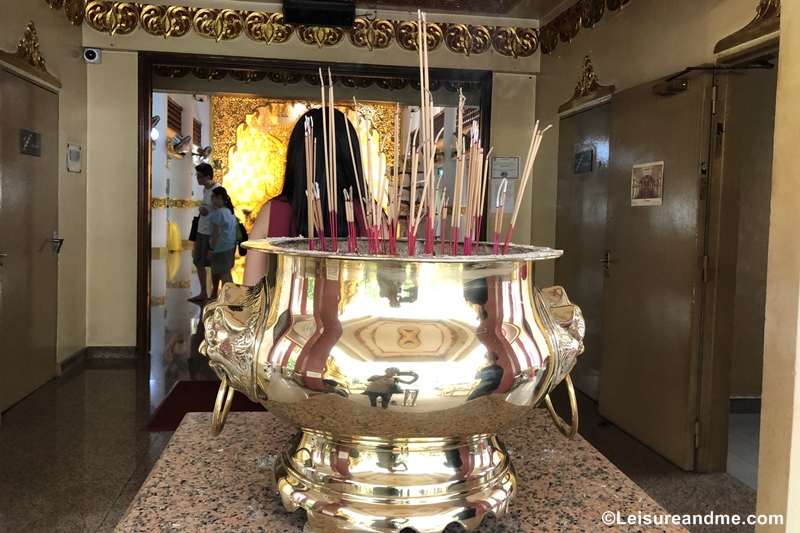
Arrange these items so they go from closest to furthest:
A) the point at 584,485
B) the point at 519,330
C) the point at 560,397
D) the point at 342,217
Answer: the point at 519,330 < the point at 584,485 < the point at 342,217 < the point at 560,397

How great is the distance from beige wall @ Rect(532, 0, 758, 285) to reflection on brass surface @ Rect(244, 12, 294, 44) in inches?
73.1

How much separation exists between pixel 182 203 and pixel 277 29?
8995mm

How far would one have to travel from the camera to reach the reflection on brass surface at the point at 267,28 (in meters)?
4.43

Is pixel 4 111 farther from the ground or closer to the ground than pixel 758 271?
farther from the ground

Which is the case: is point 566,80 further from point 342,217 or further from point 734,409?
point 342,217

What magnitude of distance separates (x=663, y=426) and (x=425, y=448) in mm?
2602

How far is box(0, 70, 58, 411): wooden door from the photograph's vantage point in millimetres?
3229

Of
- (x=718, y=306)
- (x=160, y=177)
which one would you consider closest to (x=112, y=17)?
(x=718, y=306)

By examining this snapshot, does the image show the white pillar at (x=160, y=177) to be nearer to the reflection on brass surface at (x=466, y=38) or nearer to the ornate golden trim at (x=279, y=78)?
the ornate golden trim at (x=279, y=78)

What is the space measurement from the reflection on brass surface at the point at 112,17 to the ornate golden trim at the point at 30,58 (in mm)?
752

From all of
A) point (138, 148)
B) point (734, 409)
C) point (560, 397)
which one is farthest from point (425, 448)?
point (138, 148)

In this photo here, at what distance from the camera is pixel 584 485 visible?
2.61 ft

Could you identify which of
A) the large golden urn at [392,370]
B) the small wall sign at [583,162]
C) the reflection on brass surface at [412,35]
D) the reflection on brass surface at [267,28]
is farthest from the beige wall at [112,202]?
the large golden urn at [392,370]

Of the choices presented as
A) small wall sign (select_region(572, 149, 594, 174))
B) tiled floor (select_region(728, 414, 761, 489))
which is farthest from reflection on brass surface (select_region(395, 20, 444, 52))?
tiled floor (select_region(728, 414, 761, 489))
